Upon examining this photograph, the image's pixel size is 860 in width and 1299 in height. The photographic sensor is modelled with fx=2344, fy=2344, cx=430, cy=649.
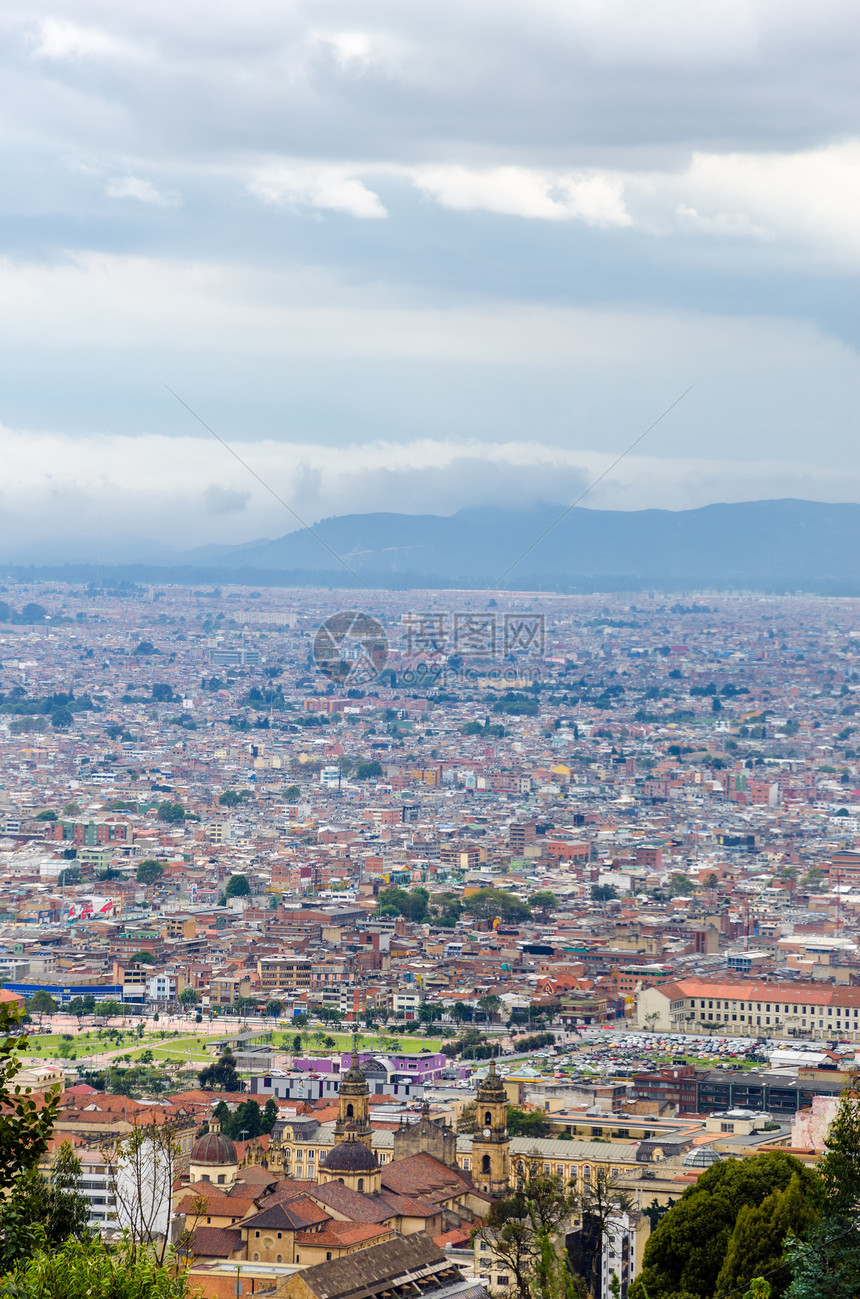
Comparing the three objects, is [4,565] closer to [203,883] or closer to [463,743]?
[463,743]

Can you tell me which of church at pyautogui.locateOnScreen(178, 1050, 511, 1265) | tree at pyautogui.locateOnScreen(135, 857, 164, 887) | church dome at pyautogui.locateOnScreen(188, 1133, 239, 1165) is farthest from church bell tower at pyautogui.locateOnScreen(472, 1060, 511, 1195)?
tree at pyautogui.locateOnScreen(135, 857, 164, 887)

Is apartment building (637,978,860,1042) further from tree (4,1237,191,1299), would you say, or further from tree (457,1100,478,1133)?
tree (4,1237,191,1299)

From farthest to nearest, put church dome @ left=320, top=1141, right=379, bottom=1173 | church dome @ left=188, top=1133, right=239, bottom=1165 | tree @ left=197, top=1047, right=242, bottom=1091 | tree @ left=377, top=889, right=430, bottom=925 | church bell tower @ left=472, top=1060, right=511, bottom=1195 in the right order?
tree @ left=377, top=889, right=430, bottom=925 → tree @ left=197, top=1047, right=242, bottom=1091 → church bell tower @ left=472, top=1060, right=511, bottom=1195 → church dome @ left=188, top=1133, right=239, bottom=1165 → church dome @ left=320, top=1141, right=379, bottom=1173

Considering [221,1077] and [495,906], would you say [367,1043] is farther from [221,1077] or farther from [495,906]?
[495,906]

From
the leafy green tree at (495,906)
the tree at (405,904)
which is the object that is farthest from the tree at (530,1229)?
the leafy green tree at (495,906)

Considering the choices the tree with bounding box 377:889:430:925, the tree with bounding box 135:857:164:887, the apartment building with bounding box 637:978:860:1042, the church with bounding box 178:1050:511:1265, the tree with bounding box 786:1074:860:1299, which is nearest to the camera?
the tree with bounding box 786:1074:860:1299

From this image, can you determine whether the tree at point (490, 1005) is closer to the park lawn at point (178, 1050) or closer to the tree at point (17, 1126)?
the park lawn at point (178, 1050)
